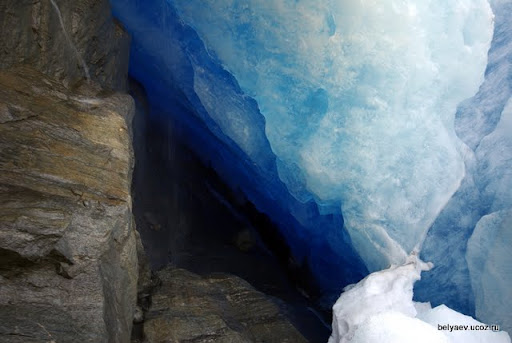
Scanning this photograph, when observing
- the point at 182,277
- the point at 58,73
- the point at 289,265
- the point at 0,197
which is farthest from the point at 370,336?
the point at 289,265

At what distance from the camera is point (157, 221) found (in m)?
5.68

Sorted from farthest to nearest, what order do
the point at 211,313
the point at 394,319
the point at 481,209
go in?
the point at 481,209 < the point at 211,313 < the point at 394,319

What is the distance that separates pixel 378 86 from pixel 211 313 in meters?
2.08

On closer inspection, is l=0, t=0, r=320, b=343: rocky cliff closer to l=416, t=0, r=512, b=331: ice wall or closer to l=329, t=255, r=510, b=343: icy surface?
l=329, t=255, r=510, b=343: icy surface

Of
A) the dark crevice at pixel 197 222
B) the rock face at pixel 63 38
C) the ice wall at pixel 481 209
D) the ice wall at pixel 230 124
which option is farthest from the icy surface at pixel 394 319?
the rock face at pixel 63 38

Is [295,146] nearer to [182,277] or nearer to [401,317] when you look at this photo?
[182,277]

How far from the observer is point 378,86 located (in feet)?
11.9

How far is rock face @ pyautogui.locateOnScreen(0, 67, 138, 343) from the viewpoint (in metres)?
2.24

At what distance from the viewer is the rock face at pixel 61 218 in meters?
2.24

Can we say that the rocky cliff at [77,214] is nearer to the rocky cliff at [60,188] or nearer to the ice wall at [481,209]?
the rocky cliff at [60,188]

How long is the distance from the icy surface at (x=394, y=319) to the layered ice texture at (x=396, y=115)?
1.08 feet

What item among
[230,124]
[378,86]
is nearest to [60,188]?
[230,124]

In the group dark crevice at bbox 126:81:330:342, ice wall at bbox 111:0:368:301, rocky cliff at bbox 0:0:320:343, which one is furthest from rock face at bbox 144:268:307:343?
ice wall at bbox 111:0:368:301

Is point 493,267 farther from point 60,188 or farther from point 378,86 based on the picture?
point 60,188
